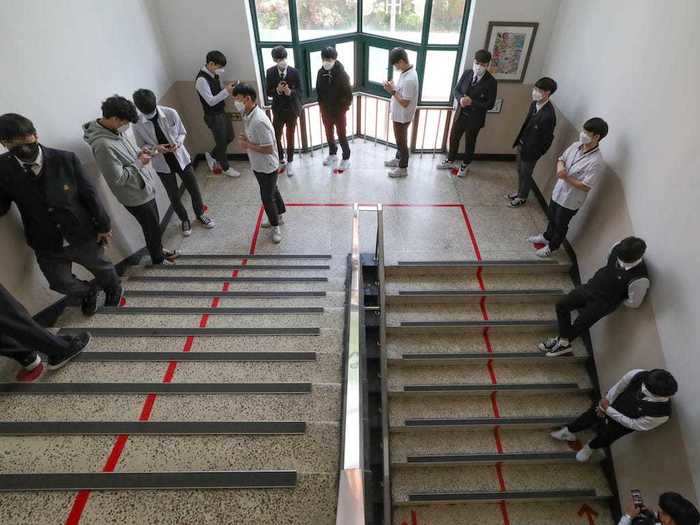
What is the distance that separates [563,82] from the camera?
5195 mm

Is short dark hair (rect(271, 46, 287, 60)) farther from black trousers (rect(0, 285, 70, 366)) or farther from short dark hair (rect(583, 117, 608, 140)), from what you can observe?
black trousers (rect(0, 285, 70, 366))

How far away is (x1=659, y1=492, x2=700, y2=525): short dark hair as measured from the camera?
2.33m

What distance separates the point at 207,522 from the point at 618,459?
11.4ft

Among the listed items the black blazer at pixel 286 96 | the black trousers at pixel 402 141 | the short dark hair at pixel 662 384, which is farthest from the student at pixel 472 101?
the short dark hair at pixel 662 384

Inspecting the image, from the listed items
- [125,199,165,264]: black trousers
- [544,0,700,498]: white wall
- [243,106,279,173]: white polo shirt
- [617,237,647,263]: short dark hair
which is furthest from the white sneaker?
[125,199,165,264]: black trousers

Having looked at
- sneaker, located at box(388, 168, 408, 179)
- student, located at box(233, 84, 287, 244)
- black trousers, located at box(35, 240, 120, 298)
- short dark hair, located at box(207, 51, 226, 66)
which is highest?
short dark hair, located at box(207, 51, 226, 66)

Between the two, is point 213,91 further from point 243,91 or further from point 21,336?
point 21,336

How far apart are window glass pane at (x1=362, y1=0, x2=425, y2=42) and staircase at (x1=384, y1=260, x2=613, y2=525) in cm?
363

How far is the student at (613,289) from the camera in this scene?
10.8 ft

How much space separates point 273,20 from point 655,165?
16.6 feet

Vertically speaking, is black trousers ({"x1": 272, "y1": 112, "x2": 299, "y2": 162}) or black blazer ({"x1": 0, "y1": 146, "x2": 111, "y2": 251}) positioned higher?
black blazer ({"x1": 0, "y1": 146, "x2": 111, "y2": 251})

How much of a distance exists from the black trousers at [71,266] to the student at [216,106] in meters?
2.76

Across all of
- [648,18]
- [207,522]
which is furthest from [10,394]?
[648,18]

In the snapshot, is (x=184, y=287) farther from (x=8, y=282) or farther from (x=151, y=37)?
(x=151, y=37)
